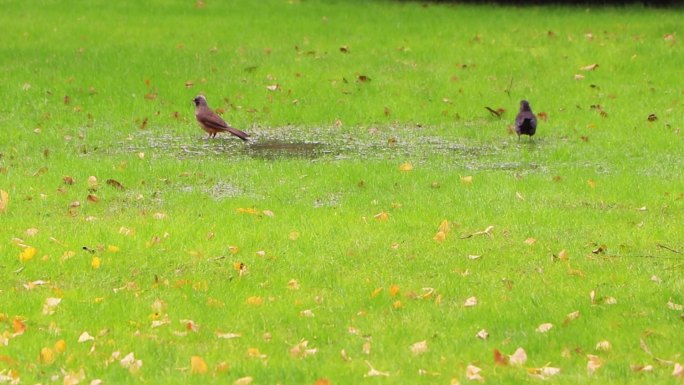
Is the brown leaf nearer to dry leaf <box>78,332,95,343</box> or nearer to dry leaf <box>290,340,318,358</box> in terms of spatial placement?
dry leaf <box>78,332,95,343</box>

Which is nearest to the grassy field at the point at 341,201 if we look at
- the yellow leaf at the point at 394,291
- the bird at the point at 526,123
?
the yellow leaf at the point at 394,291

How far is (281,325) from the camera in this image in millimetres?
6988

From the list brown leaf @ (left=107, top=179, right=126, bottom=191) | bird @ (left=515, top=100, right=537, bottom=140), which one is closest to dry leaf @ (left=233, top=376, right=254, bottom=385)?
brown leaf @ (left=107, top=179, right=126, bottom=191)

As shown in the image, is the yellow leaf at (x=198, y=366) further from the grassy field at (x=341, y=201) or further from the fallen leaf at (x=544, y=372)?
the fallen leaf at (x=544, y=372)

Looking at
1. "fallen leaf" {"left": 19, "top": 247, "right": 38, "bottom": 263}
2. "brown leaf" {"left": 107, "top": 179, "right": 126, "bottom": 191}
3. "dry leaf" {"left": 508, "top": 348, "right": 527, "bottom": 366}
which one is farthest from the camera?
"brown leaf" {"left": 107, "top": 179, "right": 126, "bottom": 191}

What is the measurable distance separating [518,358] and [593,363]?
16.6 inches

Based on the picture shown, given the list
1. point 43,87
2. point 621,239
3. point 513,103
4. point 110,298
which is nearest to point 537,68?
point 513,103

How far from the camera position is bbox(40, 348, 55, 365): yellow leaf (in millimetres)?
6230

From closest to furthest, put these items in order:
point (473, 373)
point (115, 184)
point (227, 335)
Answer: point (473, 373) < point (227, 335) < point (115, 184)

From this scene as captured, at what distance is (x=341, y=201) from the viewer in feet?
34.2

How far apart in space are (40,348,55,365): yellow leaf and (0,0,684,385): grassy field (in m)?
0.02

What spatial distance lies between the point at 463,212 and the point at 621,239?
1.55 m

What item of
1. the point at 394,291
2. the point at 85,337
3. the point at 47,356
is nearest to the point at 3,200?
the point at 85,337

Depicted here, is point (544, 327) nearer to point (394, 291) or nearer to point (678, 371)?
point (678, 371)
